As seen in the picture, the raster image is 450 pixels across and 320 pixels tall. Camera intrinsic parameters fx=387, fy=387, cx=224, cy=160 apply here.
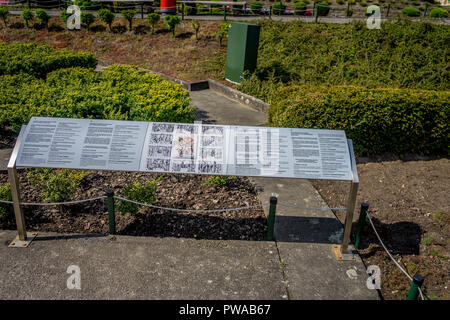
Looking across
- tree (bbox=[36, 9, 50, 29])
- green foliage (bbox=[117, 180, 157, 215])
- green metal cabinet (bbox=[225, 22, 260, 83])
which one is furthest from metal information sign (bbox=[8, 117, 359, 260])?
tree (bbox=[36, 9, 50, 29])

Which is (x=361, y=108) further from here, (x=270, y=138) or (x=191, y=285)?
(x=191, y=285)

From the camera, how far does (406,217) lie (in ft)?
21.0

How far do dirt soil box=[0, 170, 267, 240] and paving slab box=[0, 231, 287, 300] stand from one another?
0.78 ft

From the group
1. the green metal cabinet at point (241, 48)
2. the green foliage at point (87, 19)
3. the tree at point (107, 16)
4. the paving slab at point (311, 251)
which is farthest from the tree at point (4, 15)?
the paving slab at point (311, 251)

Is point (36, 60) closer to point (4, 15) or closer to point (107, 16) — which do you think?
point (107, 16)

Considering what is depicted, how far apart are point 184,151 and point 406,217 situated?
12.7ft

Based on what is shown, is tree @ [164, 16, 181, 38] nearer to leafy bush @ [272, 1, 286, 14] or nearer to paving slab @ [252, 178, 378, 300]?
leafy bush @ [272, 1, 286, 14]

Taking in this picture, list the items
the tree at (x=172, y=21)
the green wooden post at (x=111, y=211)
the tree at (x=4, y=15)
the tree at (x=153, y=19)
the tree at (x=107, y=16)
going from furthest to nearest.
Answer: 1. the tree at (x=4, y=15)
2. the tree at (x=107, y=16)
3. the tree at (x=153, y=19)
4. the tree at (x=172, y=21)
5. the green wooden post at (x=111, y=211)

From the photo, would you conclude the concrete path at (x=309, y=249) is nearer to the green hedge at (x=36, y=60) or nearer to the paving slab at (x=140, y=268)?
the paving slab at (x=140, y=268)

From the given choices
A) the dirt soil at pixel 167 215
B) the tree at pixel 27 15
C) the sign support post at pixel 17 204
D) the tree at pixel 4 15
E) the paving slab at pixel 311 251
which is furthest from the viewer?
the tree at pixel 4 15

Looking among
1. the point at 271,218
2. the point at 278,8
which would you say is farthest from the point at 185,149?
the point at 278,8

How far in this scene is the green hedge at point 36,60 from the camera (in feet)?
40.0

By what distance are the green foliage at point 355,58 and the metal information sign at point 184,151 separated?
6068 millimetres
